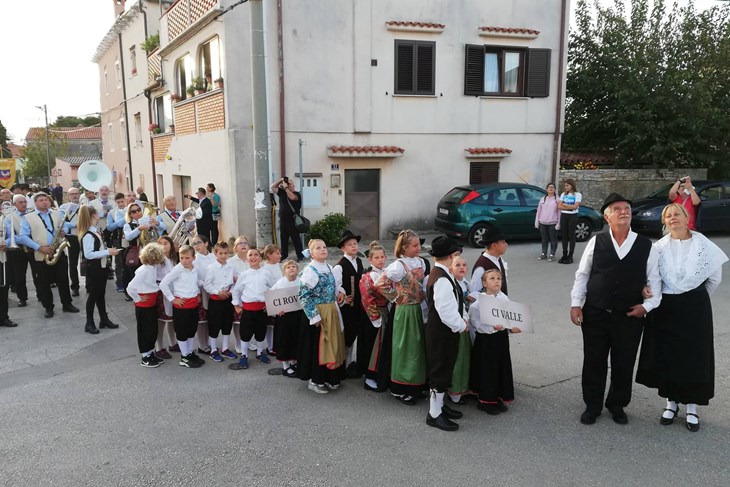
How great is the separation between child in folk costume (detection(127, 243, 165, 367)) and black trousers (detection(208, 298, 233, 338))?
1.90 ft

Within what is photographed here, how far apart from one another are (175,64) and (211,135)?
4469 millimetres

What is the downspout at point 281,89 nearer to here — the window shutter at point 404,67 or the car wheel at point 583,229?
the window shutter at point 404,67

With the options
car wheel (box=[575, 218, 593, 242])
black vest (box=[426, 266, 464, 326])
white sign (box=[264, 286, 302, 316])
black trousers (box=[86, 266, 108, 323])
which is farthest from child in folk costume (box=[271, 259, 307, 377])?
car wheel (box=[575, 218, 593, 242])

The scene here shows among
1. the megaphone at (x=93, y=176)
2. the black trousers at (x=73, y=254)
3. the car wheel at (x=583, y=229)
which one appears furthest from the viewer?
the car wheel at (x=583, y=229)

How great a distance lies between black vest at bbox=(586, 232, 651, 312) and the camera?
13.8ft

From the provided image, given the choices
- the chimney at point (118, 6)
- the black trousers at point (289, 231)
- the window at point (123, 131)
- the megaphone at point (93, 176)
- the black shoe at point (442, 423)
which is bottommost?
the black shoe at point (442, 423)

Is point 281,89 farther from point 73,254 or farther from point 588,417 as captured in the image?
point 588,417

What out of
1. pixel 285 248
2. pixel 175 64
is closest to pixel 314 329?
pixel 285 248

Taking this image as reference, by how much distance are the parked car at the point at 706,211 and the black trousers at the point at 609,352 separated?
1056cm

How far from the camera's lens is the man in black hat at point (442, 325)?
4.24 metres

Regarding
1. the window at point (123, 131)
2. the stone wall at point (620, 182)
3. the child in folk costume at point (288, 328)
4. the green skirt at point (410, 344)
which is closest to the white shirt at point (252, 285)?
the child in folk costume at point (288, 328)

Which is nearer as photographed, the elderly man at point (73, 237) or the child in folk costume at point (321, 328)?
the child in folk costume at point (321, 328)

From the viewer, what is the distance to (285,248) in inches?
468

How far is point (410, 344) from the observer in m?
4.65
